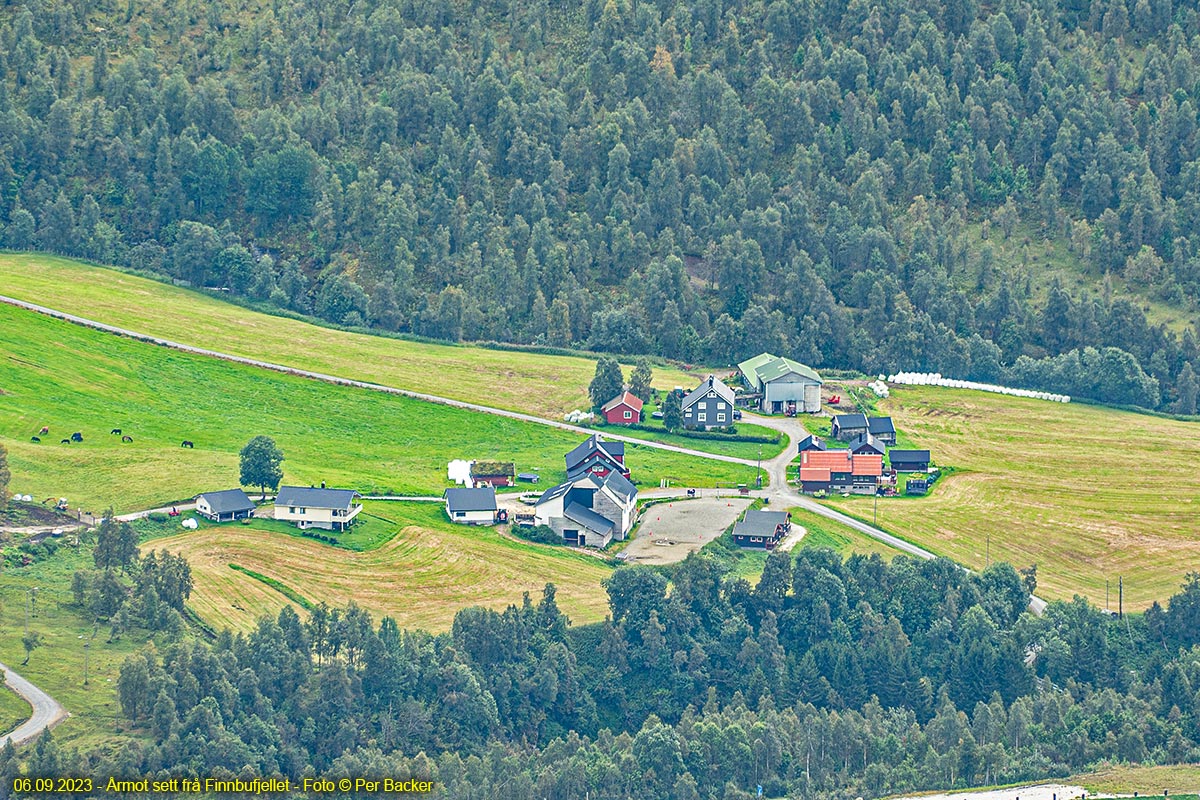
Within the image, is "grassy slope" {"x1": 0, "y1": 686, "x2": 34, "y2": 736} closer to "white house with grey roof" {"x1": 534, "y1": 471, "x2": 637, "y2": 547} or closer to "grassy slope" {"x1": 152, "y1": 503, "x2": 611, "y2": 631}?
"grassy slope" {"x1": 152, "y1": 503, "x2": 611, "y2": 631}

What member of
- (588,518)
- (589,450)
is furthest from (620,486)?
(589,450)

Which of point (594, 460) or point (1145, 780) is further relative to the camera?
point (594, 460)

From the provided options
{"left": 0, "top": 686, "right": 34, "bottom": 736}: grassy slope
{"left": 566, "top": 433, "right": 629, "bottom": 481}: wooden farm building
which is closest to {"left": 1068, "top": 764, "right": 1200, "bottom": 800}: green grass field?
{"left": 566, "top": 433, "right": 629, "bottom": 481}: wooden farm building

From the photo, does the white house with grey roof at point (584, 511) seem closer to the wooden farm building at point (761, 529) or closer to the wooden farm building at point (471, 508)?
the wooden farm building at point (471, 508)

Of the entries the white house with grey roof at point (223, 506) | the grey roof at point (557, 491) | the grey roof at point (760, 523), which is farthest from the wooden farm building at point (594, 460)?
the white house with grey roof at point (223, 506)

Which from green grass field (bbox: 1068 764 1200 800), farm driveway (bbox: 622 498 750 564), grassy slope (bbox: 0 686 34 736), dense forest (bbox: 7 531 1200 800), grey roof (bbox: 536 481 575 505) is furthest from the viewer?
grey roof (bbox: 536 481 575 505)

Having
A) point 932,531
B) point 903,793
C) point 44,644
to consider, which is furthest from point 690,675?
point 44,644

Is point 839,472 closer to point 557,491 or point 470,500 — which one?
point 557,491
